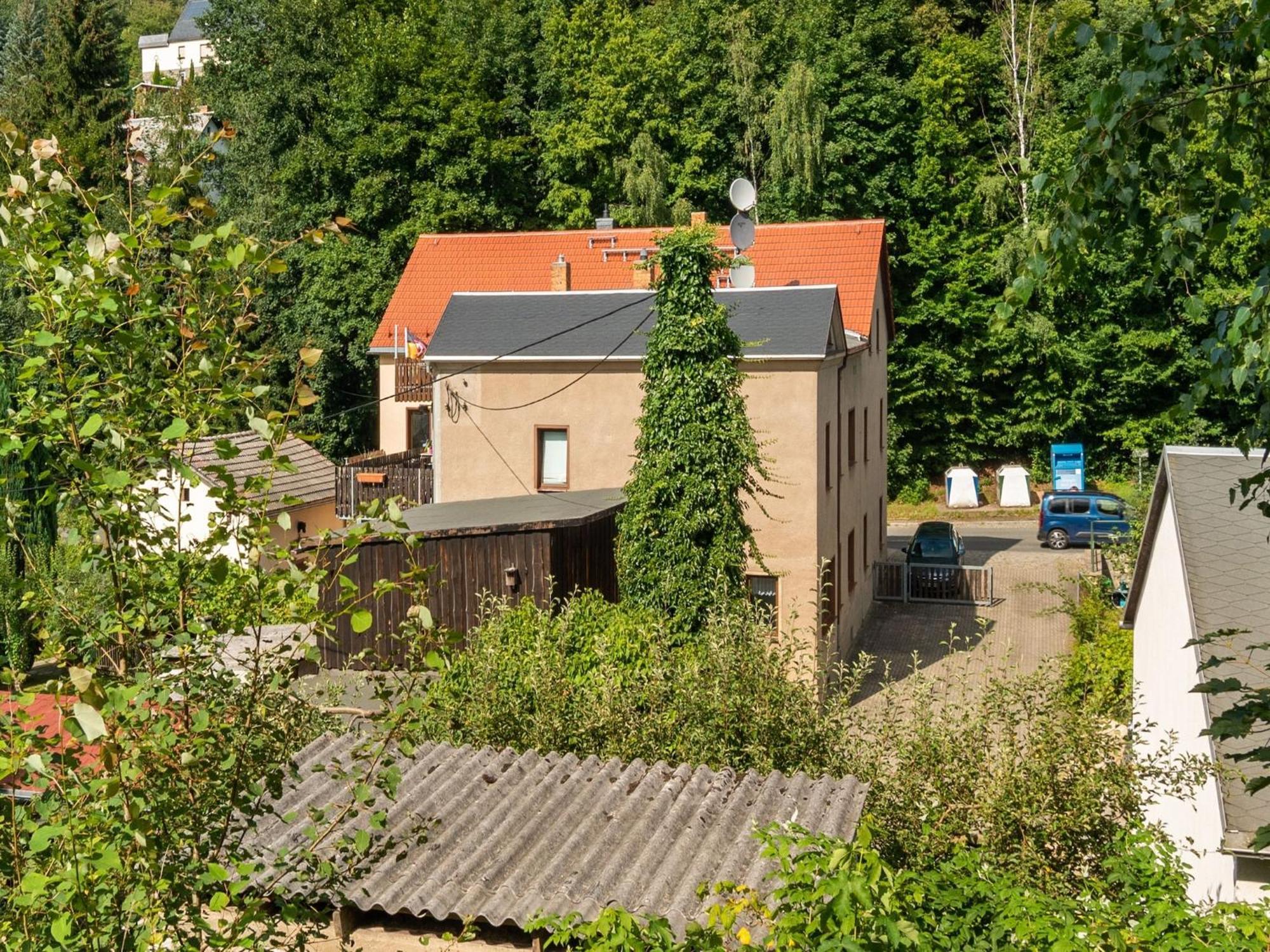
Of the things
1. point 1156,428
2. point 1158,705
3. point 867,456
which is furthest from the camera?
point 1156,428

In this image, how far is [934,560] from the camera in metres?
27.5

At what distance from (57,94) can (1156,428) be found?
136 ft

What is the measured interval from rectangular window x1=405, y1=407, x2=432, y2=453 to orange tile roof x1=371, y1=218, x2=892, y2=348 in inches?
76.0

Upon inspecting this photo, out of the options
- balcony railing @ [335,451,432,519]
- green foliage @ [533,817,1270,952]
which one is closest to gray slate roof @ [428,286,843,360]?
balcony railing @ [335,451,432,519]

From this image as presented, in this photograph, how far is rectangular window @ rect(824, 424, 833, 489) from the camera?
2028 cm

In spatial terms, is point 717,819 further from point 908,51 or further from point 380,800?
point 908,51

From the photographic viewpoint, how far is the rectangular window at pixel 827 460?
20.3 metres

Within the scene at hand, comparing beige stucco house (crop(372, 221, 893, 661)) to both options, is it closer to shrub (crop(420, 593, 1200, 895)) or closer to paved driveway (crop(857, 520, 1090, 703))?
paved driveway (crop(857, 520, 1090, 703))

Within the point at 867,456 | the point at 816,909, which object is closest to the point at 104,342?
the point at 816,909

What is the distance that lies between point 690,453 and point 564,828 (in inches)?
350

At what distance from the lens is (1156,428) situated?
37.7 m

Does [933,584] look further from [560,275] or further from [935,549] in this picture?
[560,275]

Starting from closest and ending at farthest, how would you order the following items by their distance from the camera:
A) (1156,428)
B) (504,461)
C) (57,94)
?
(504,461) < (1156,428) < (57,94)

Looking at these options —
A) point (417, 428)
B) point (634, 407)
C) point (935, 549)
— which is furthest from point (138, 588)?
point (417, 428)
